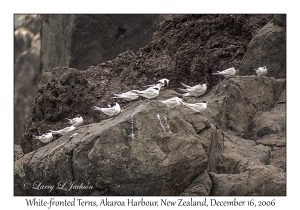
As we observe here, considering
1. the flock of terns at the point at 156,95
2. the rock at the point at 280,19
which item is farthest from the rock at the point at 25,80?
the rock at the point at 280,19

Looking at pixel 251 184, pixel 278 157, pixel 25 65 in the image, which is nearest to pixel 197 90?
pixel 278 157

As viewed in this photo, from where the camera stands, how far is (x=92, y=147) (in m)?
12.5

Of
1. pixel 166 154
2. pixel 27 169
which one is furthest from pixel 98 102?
pixel 166 154

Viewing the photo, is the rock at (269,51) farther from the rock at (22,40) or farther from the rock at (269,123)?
the rock at (22,40)

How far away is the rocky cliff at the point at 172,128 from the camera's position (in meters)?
12.2

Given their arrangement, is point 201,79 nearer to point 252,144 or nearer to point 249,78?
point 249,78

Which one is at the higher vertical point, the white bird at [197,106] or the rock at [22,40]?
the rock at [22,40]

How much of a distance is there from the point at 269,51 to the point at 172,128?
15.1 ft

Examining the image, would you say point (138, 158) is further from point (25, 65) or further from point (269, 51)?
point (25, 65)

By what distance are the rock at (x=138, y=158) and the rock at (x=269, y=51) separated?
160 inches

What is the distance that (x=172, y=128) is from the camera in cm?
1252

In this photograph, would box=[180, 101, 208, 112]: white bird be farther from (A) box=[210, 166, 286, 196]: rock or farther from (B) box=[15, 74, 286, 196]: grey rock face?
(A) box=[210, 166, 286, 196]: rock

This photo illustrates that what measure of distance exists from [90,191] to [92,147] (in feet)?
2.69
